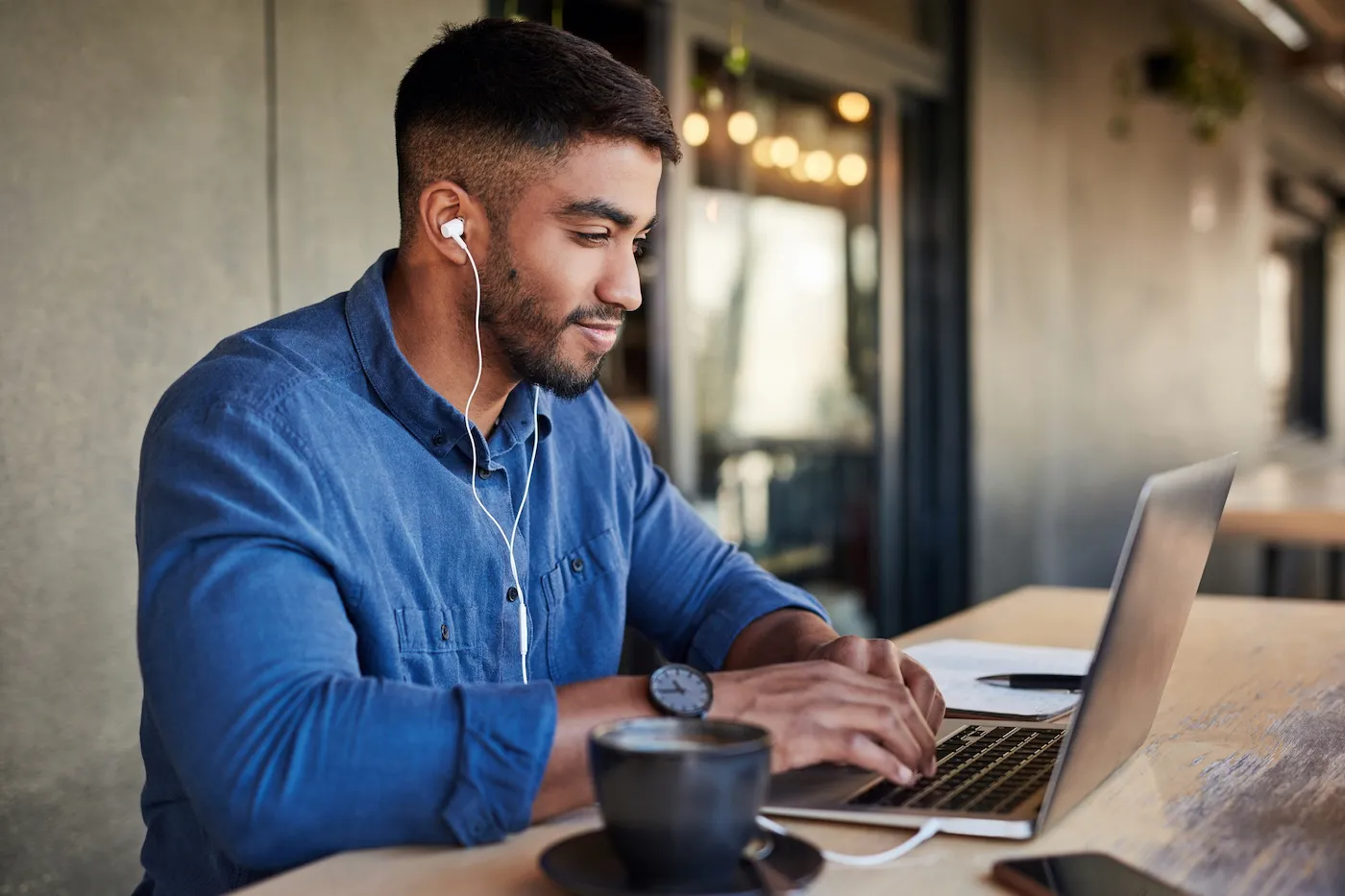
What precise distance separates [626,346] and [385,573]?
8.02 ft

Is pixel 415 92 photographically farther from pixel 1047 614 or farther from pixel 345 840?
→ pixel 1047 614

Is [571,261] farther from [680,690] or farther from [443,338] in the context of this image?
[680,690]

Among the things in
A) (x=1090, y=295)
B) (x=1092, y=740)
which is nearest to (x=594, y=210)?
(x=1092, y=740)

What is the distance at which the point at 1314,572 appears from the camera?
25.3 ft

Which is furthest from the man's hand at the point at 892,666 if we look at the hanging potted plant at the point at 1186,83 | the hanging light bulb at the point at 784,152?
the hanging potted plant at the point at 1186,83

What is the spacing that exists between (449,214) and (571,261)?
16 centimetres

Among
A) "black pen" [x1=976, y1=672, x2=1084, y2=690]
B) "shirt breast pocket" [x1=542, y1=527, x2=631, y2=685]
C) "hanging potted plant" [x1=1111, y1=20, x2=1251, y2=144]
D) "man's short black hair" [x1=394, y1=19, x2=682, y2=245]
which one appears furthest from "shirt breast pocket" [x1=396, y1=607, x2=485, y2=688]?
"hanging potted plant" [x1=1111, y1=20, x2=1251, y2=144]

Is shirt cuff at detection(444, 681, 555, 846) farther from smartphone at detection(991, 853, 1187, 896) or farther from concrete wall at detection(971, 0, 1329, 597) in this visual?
concrete wall at detection(971, 0, 1329, 597)

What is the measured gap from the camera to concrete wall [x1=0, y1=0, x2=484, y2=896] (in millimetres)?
1984

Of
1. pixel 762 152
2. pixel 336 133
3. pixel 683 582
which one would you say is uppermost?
pixel 762 152

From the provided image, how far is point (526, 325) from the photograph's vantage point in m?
1.46

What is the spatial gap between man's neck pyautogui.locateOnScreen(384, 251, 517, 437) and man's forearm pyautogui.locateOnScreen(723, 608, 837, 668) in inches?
15.7

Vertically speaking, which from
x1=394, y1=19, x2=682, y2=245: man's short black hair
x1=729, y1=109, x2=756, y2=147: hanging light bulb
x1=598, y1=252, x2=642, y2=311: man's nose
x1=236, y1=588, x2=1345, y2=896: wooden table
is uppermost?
x1=729, y1=109, x2=756, y2=147: hanging light bulb

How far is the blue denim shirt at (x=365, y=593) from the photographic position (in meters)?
0.95
